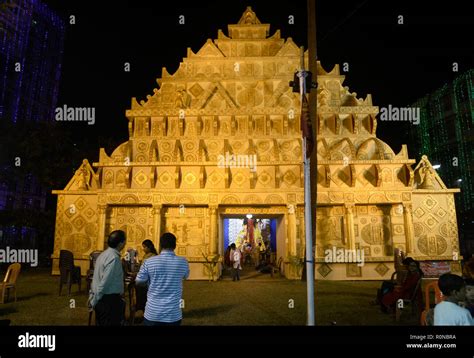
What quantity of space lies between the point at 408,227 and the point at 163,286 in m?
15.6

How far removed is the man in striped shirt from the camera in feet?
15.1

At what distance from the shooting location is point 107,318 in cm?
510

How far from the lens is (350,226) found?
17078mm

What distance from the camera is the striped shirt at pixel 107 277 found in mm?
5051

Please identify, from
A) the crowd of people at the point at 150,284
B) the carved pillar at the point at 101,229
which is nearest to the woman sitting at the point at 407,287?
the crowd of people at the point at 150,284

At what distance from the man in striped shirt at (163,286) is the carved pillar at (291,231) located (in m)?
12.8

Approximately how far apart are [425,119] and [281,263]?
1181 inches

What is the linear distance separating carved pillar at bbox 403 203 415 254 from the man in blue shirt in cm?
1539

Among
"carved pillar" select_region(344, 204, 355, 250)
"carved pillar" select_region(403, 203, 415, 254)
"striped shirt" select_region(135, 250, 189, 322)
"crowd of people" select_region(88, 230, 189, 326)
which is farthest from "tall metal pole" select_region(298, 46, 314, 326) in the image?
"carved pillar" select_region(403, 203, 415, 254)

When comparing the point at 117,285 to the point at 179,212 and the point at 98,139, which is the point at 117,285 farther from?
the point at 98,139
